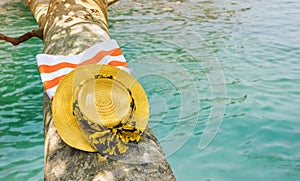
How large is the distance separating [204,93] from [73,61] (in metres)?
2.44

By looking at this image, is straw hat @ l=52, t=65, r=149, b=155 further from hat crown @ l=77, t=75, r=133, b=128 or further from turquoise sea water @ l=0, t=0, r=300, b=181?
turquoise sea water @ l=0, t=0, r=300, b=181

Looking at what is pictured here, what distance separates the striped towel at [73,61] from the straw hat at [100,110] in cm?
40

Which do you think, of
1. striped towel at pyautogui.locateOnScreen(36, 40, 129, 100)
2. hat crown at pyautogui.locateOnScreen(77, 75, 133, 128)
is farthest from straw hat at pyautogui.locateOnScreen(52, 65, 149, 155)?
striped towel at pyautogui.locateOnScreen(36, 40, 129, 100)

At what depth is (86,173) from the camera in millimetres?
1556

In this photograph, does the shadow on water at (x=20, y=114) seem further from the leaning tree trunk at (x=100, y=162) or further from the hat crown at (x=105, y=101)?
the hat crown at (x=105, y=101)

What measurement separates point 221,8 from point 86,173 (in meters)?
8.48

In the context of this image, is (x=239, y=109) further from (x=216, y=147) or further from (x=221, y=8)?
(x=221, y=8)

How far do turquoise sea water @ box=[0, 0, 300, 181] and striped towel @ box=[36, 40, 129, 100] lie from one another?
79 centimetres

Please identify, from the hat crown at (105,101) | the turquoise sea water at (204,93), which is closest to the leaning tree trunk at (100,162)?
the hat crown at (105,101)

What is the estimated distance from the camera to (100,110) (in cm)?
176

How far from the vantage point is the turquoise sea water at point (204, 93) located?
128 inches

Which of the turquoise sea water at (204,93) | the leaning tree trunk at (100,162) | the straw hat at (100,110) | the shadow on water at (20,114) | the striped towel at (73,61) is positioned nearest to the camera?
the leaning tree trunk at (100,162)

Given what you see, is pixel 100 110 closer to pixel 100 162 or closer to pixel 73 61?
pixel 100 162

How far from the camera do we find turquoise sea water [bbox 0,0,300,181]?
10.6ft
